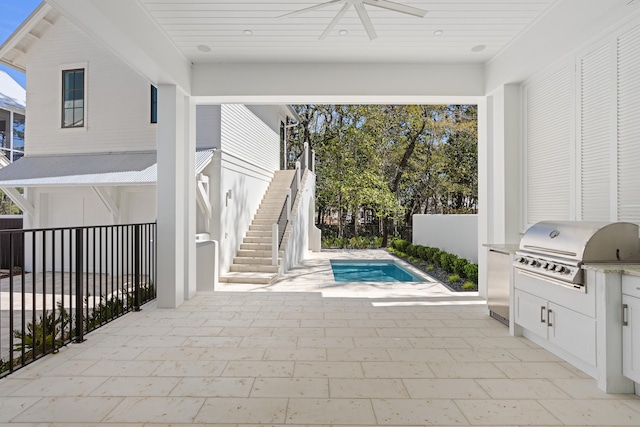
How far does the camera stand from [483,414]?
2652 mm

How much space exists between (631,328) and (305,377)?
245 centimetres

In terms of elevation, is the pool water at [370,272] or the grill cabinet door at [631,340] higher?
the grill cabinet door at [631,340]

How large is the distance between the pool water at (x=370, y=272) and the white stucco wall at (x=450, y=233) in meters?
Answer: 1.53

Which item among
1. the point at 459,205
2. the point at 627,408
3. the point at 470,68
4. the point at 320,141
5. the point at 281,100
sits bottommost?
the point at 627,408

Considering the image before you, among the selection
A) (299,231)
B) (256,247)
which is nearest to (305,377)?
(256,247)

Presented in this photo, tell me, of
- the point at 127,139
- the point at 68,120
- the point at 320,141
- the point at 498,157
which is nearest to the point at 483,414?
the point at 498,157

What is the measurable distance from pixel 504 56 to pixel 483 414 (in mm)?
4648

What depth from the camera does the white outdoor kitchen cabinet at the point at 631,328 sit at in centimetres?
281

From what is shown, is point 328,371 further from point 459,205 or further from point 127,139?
point 459,205

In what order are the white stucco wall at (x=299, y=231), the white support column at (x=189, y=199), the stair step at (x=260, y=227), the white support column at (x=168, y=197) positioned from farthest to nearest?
the stair step at (x=260, y=227) → the white stucco wall at (x=299, y=231) → the white support column at (x=189, y=199) → the white support column at (x=168, y=197)

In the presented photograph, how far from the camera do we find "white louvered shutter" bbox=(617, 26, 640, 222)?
3545mm

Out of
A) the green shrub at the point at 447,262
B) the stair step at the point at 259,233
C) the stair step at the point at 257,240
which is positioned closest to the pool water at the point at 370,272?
the green shrub at the point at 447,262

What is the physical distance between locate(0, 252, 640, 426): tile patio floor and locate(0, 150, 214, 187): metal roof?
13.3ft

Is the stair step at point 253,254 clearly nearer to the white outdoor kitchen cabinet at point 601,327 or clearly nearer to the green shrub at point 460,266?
the green shrub at point 460,266
